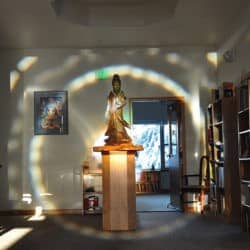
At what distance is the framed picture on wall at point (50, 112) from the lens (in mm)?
8188

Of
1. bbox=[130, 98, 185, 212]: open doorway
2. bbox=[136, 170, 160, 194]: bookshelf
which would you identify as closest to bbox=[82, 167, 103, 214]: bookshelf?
bbox=[130, 98, 185, 212]: open doorway

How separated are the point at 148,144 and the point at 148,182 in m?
1.32

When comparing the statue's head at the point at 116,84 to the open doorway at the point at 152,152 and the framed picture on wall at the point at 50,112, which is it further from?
the open doorway at the point at 152,152

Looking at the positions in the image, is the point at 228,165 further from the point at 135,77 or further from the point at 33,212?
the point at 33,212

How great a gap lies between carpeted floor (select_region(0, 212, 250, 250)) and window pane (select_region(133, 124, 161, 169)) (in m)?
6.35

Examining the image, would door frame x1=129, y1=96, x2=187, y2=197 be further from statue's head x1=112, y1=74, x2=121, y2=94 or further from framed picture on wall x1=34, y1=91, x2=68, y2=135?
statue's head x1=112, y1=74, x2=121, y2=94

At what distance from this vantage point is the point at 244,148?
575cm

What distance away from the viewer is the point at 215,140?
717 centimetres

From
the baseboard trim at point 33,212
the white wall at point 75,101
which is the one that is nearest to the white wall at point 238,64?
the white wall at point 75,101

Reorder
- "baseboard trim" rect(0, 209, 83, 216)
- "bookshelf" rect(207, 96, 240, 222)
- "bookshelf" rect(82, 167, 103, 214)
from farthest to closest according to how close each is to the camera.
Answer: "baseboard trim" rect(0, 209, 83, 216)
"bookshelf" rect(82, 167, 103, 214)
"bookshelf" rect(207, 96, 240, 222)

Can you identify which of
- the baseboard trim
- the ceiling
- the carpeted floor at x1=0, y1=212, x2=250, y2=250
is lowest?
the carpeted floor at x1=0, y1=212, x2=250, y2=250

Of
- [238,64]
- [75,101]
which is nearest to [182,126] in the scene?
[238,64]

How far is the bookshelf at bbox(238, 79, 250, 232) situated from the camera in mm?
5449

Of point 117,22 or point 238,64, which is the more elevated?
point 117,22
